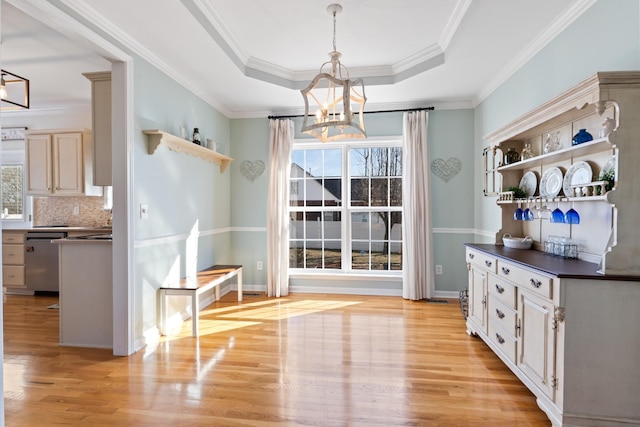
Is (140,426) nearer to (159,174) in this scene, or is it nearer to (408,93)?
(159,174)

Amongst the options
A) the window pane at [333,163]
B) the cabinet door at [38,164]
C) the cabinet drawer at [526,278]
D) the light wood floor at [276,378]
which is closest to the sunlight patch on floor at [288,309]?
the light wood floor at [276,378]

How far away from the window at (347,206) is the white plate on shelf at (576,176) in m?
2.41

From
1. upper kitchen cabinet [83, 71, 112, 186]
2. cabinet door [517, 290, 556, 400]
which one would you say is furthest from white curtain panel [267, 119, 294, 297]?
cabinet door [517, 290, 556, 400]

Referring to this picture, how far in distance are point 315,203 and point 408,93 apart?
1.95 meters

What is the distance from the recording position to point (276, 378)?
248 cm

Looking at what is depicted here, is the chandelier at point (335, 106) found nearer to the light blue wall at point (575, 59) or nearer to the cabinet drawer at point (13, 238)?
the light blue wall at point (575, 59)

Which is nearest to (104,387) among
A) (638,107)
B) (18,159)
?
(638,107)

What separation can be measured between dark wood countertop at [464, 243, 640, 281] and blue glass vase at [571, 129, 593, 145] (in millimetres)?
802

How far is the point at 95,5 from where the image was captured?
241 centimetres

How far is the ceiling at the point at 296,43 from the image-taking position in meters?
2.58

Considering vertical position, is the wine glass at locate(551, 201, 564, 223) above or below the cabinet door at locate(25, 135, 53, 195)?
below

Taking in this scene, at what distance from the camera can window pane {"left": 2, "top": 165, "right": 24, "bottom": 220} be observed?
18.1ft

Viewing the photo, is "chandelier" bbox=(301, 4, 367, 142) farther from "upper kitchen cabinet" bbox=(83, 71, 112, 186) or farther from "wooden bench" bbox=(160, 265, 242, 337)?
"wooden bench" bbox=(160, 265, 242, 337)

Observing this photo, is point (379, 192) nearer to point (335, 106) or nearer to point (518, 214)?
point (518, 214)
